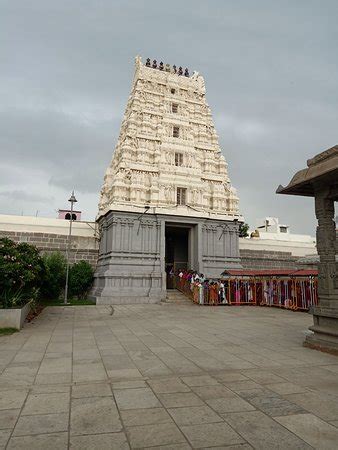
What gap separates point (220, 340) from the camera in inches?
348

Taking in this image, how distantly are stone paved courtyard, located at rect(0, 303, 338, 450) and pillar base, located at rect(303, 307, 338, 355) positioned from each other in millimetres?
353

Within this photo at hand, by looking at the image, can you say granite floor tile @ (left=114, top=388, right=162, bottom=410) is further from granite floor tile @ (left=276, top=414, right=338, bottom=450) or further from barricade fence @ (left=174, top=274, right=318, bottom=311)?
barricade fence @ (left=174, top=274, right=318, bottom=311)

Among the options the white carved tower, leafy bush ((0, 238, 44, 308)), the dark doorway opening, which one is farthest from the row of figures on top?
leafy bush ((0, 238, 44, 308))

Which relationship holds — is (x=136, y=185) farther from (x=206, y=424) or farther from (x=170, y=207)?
(x=206, y=424)

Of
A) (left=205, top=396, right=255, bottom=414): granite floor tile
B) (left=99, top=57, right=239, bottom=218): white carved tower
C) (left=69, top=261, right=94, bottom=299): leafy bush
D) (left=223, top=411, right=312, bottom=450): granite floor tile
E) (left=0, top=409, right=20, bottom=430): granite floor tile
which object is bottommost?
(left=0, top=409, right=20, bottom=430): granite floor tile

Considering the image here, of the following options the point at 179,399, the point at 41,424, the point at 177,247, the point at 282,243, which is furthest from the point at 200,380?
the point at 282,243

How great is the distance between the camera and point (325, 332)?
7.64 m

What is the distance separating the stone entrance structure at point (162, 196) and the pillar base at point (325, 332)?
13.9 meters

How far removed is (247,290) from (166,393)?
16.9 meters

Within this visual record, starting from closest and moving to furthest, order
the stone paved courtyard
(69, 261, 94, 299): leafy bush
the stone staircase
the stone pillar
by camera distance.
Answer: the stone paved courtyard
the stone pillar
the stone staircase
(69, 261, 94, 299): leafy bush

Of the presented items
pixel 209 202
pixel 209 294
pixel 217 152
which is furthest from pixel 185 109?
pixel 209 294

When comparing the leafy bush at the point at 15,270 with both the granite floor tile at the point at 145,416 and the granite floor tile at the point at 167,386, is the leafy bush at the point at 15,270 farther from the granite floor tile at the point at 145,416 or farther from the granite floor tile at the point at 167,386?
the granite floor tile at the point at 145,416

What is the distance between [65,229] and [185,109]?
1378 cm

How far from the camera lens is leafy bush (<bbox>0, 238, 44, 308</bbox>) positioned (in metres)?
11.3
